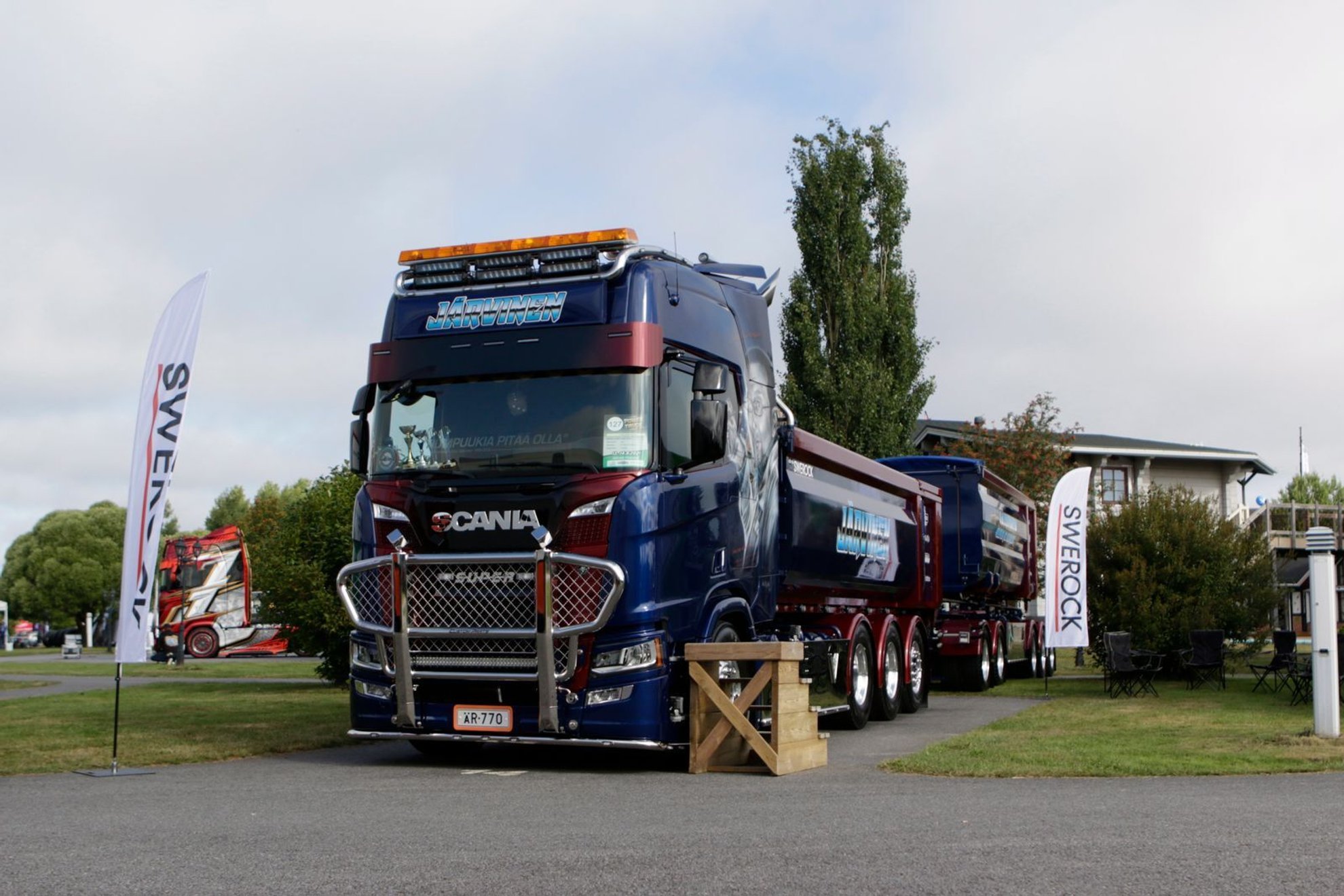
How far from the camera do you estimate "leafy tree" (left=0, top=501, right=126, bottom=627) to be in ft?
299

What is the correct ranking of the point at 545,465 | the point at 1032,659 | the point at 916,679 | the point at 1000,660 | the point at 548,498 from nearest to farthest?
the point at 548,498
the point at 545,465
the point at 916,679
the point at 1000,660
the point at 1032,659

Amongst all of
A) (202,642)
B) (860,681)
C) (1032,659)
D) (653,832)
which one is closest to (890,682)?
(860,681)

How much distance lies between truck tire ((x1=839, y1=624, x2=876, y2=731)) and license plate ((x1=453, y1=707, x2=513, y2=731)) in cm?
528

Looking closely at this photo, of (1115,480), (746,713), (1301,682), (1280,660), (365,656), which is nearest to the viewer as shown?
(746,713)

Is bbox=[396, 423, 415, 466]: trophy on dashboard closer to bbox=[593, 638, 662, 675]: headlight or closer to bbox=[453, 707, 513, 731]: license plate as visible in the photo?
bbox=[453, 707, 513, 731]: license plate

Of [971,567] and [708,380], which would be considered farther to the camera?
[971,567]

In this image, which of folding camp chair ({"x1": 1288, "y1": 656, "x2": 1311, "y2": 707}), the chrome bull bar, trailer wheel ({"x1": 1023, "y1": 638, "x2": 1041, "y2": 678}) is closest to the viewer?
the chrome bull bar

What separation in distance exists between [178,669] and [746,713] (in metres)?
25.4

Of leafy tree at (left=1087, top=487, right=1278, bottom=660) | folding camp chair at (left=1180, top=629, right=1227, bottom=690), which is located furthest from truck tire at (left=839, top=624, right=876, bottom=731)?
leafy tree at (left=1087, top=487, right=1278, bottom=660)

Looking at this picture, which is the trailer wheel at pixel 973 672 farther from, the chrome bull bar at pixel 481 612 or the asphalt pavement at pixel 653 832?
the chrome bull bar at pixel 481 612

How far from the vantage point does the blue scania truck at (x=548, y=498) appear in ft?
35.8

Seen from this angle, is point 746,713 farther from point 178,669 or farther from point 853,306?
point 853,306

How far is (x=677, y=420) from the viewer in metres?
11.4

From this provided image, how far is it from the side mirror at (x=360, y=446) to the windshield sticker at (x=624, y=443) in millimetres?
2242
